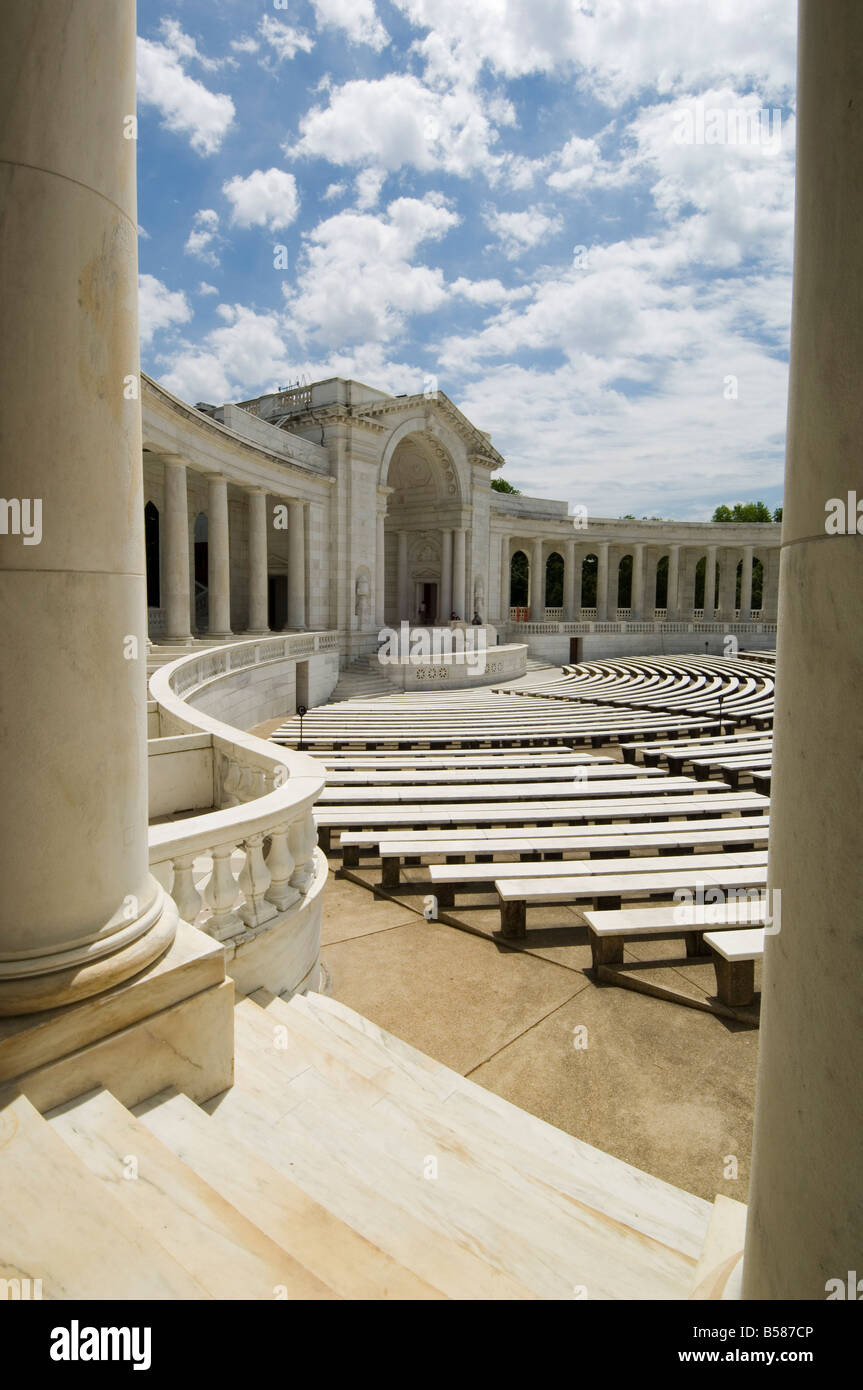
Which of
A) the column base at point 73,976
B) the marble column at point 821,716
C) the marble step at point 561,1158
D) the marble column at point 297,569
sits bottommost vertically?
the marble step at point 561,1158

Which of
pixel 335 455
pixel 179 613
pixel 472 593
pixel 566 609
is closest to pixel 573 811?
pixel 179 613

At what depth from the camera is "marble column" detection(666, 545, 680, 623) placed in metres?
84.2

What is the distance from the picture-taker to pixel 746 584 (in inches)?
3364

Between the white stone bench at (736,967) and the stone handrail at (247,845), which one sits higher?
the stone handrail at (247,845)

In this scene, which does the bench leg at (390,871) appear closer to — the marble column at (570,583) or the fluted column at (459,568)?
the fluted column at (459,568)

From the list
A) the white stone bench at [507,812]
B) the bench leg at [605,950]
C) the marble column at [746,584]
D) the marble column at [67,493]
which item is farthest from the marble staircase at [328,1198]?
the marble column at [746,584]

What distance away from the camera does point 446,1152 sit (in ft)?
18.5

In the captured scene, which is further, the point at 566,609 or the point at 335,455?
the point at 566,609

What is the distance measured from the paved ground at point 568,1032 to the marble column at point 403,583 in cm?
5999

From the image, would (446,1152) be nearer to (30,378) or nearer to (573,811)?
(30,378)

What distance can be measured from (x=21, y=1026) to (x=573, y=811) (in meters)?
12.7

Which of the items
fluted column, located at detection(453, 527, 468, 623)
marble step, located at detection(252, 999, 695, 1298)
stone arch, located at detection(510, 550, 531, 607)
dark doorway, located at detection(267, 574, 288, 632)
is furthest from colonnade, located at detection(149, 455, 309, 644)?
stone arch, located at detection(510, 550, 531, 607)

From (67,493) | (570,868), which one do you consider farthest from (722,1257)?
(570,868)

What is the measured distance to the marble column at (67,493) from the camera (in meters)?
4.38
